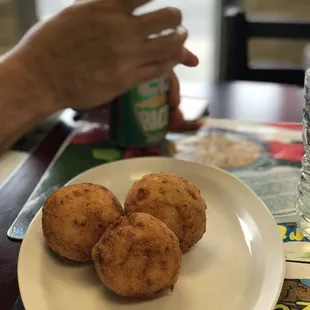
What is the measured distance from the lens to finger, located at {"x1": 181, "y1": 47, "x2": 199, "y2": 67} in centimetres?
83

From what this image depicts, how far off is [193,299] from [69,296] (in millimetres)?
116

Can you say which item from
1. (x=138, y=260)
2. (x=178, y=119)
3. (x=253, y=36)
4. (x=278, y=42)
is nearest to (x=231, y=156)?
(x=178, y=119)

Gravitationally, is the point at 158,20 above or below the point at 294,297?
above

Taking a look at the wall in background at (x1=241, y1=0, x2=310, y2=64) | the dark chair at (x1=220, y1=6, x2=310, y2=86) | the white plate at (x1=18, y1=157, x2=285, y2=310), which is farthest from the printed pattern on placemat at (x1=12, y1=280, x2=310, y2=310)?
the wall in background at (x1=241, y1=0, x2=310, y2=64)

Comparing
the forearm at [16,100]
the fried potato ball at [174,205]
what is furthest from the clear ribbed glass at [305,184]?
the forearm at [16,100]

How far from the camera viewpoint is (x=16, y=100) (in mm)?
722

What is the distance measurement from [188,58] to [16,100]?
29 cm

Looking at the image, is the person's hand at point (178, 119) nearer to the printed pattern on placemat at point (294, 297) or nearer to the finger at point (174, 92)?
the finger at point (174, 92)

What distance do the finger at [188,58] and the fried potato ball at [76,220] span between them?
0.39 m

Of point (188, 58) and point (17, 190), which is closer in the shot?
point (17, 190)

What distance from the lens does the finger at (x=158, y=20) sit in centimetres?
75

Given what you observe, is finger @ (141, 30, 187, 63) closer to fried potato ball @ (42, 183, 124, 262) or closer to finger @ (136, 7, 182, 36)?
finger @ (136, 7, 182, 36)

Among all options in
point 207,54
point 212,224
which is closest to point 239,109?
point 212,224

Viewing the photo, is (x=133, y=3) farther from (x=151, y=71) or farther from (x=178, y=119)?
(x=178, y=119)
